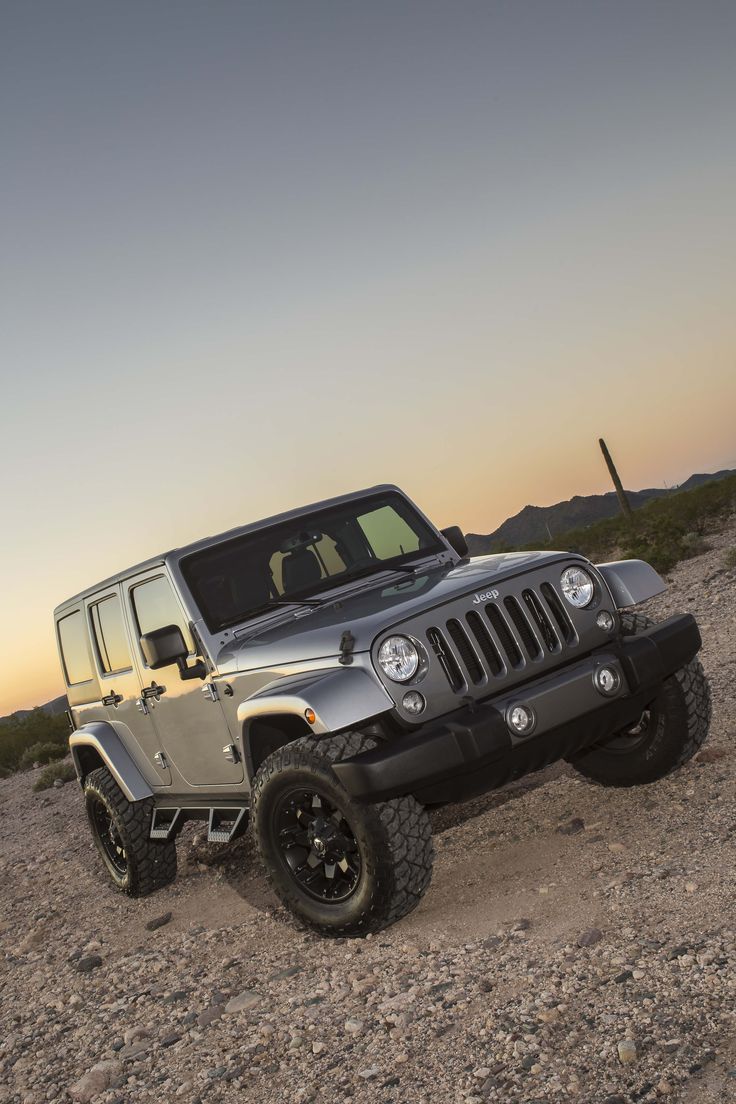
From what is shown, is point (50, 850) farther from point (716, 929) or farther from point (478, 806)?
point (716, 929)

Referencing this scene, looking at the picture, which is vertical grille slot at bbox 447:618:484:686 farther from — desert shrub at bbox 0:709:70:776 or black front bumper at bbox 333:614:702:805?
desert shrub at bbox 0:709:70:776

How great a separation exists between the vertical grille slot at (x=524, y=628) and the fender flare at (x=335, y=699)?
82 centimetres

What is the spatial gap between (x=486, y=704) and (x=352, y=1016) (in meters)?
1.35

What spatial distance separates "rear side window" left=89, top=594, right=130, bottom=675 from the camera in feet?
20.4

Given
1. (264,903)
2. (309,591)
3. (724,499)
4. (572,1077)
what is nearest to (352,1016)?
(572,1077)

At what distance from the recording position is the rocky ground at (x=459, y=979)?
9.82 feet

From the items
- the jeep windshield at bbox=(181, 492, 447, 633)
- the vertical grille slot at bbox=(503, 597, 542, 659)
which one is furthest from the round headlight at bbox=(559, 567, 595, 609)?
the jeep windshield at bbox=(181, 492, 447, 633)

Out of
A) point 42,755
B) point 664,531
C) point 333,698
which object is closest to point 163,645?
point 333,698

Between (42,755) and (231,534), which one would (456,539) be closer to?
(231,534)

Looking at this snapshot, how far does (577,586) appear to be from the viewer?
487 centimetres

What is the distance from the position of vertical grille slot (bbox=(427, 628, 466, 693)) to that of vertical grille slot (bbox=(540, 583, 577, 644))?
0.66 meters

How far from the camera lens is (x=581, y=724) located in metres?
4.43

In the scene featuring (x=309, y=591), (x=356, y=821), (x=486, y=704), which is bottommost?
(x=356, y=821)

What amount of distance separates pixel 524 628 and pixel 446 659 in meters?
0.49
